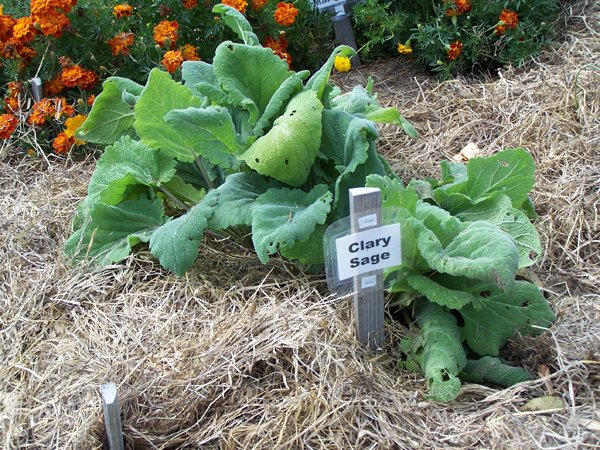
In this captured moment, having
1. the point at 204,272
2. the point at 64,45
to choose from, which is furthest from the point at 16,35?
the point at 204,272

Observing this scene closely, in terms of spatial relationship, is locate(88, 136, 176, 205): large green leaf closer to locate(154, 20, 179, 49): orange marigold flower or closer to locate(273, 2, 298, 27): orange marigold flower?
locate(154, 20, 179, 49): orange marigold flower

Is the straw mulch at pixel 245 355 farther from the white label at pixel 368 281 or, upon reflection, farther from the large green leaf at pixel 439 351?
the white label at pixel 368 281

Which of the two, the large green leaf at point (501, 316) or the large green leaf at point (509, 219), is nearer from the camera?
the large green leaf at point (501, 316)

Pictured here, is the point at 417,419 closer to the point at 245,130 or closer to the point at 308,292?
the point at 308,292

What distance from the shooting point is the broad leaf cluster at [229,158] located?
246 centimetres

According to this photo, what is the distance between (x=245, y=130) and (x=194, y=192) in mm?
326

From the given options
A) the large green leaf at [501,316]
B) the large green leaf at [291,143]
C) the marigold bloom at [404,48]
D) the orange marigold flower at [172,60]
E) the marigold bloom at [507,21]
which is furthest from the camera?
the marigold bloom at [404,48]

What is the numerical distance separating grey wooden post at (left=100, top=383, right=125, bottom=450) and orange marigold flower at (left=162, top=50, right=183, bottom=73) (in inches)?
73.4

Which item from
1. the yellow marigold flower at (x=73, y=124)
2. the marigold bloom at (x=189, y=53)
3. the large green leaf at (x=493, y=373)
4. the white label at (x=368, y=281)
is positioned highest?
the marigold bloom at (x=189, y=53)

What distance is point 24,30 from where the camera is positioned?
3.49 metres

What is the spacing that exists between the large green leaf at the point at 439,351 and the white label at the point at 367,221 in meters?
0.42

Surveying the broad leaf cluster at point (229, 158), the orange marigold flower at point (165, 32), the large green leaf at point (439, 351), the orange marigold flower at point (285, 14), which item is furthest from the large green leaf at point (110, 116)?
the large green leaf at point (439, 351)

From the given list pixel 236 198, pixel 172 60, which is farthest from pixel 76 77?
pixel 236 198

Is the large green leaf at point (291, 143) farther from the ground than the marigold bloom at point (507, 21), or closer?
farther from the ground
